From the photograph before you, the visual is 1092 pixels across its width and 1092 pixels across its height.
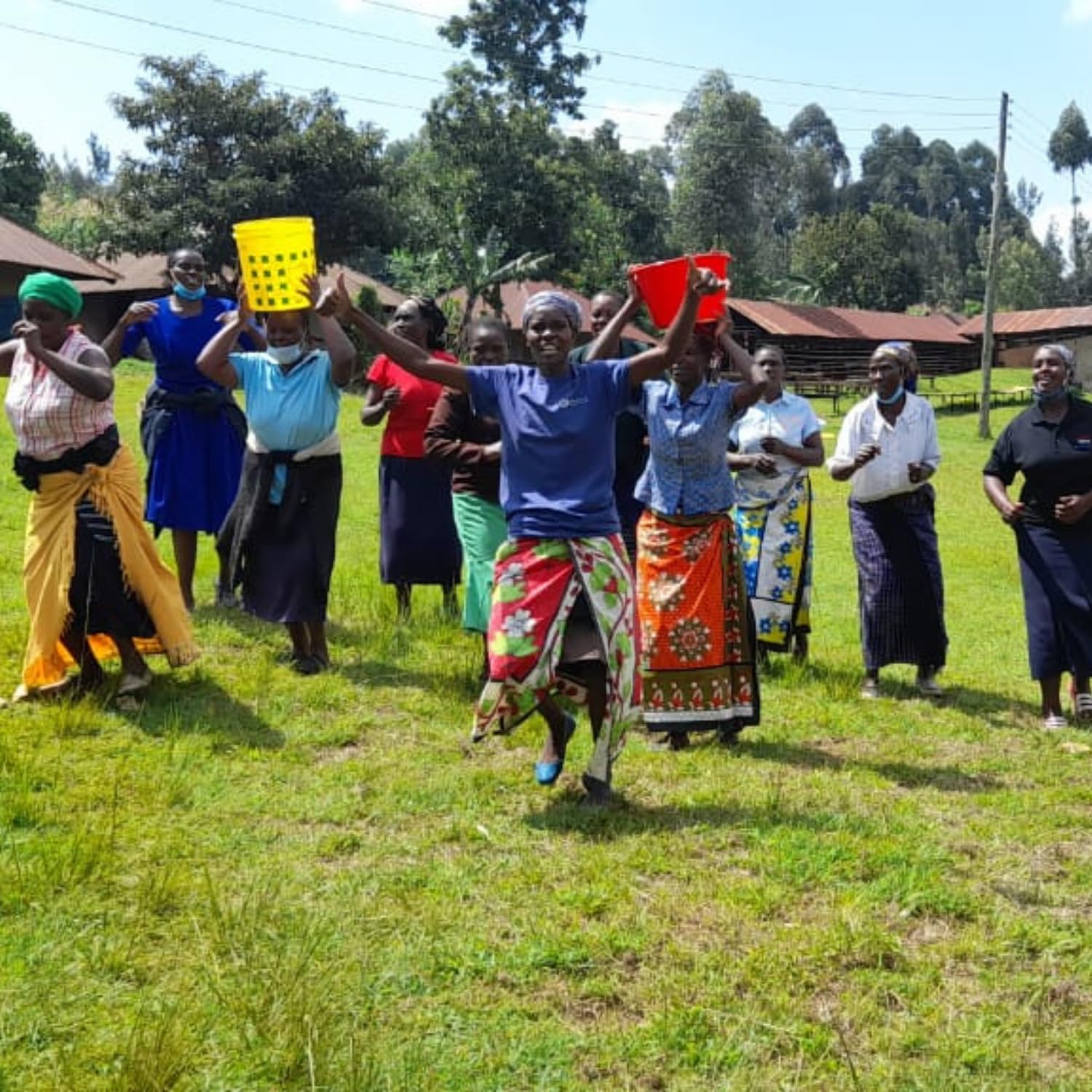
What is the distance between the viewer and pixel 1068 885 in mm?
3906

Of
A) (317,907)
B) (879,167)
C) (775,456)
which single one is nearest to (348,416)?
(775,456)

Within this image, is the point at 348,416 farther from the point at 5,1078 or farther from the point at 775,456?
the point at 5,1078

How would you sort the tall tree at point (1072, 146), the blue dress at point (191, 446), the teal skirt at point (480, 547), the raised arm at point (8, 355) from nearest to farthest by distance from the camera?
the raised arm at point (8, 355), the teal skirt at point (480, 547), the blue dress at point (191, 446), the tall tree at point (1072, 146)

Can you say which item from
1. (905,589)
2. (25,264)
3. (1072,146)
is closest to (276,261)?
(905,589)

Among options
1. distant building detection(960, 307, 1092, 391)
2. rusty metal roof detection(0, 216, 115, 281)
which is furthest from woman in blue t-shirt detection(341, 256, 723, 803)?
distant building detection(960, 307, 1092, 391)

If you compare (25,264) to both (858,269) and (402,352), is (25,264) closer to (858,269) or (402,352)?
(402,352)

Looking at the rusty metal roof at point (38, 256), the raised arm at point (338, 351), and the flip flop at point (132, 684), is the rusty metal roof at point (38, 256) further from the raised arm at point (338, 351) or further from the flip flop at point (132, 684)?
the flip flop at point (132, 684)

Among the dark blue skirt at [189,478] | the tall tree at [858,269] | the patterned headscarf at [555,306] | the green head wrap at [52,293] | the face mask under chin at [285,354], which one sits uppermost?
the tall tree at [858,269]

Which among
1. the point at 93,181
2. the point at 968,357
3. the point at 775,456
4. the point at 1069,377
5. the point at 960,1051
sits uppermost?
the point at 93,181

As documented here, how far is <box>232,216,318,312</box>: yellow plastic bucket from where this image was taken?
5.05 m

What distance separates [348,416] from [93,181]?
107 m

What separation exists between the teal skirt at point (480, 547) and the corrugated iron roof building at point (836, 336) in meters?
35.2

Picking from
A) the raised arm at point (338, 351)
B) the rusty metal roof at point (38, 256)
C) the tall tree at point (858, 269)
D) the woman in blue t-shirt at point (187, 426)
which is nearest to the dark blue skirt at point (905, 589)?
the raised arm at point (338, 351)

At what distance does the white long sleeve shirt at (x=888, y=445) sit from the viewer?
6.48 meters
